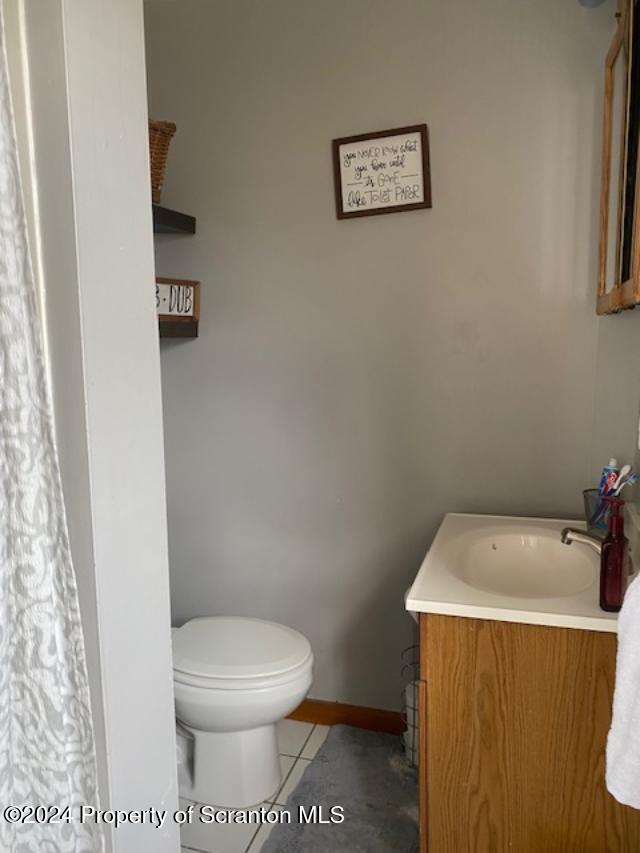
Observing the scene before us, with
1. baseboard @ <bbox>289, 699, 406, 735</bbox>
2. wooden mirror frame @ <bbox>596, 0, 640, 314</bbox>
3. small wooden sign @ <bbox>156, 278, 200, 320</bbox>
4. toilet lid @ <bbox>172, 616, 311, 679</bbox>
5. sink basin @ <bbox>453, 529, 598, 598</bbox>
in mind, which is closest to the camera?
wooden mirror frame @ <bbox>596, 0, 640, 314</bbox>

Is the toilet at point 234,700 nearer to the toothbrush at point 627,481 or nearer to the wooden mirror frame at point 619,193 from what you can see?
the toothbrush at point 627,481

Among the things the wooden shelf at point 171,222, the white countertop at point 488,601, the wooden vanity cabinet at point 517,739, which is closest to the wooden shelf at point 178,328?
the wooden shelf at point 171,222

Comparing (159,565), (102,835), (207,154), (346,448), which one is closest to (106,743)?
(102,835)

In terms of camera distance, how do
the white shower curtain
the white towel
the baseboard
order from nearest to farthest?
the white shower curtain, the white towel, the baseboard

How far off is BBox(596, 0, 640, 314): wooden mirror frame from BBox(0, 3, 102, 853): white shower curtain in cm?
102

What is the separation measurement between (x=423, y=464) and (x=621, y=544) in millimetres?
841

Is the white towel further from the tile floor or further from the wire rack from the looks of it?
the tile floor

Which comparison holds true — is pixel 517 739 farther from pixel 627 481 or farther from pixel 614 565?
pixel 627 481

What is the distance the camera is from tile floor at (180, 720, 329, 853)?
5.49ft

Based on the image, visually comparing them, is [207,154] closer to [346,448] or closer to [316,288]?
[316,288]

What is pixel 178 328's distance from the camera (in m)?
2.07

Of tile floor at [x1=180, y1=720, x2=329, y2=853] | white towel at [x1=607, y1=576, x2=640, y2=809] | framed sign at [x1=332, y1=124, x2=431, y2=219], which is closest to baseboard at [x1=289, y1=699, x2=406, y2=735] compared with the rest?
tile floor at [x1=180, y1=720, x2=329, y2=853]

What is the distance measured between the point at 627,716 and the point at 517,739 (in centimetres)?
42

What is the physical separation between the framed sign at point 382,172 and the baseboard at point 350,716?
1627 millimetres
